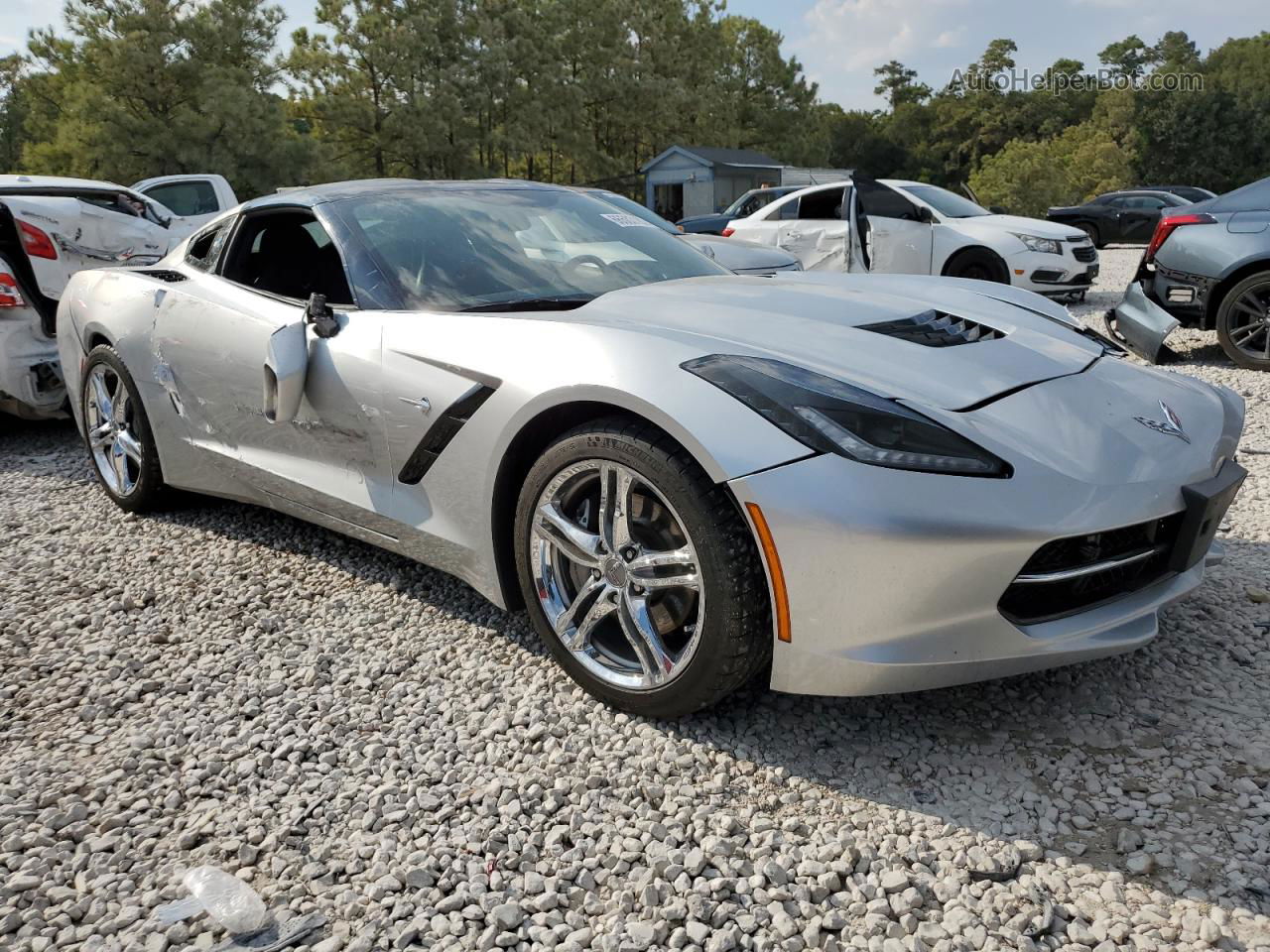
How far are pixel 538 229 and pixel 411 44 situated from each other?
31.8m

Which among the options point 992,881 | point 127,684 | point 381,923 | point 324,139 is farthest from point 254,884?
point 324,139

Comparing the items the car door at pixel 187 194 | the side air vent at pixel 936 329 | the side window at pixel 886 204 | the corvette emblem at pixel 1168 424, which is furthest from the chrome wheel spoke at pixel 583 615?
the car door at pixel 187 194

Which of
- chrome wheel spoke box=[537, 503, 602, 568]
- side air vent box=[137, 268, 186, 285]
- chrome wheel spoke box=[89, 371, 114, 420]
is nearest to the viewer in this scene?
chrome wheel spoke box=[537, 503, 602, 568]

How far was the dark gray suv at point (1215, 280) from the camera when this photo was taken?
6469mm

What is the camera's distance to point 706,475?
2213mm

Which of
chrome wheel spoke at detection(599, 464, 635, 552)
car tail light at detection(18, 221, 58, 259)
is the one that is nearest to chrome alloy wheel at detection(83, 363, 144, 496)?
car tail light at detection(18, 221, 58, 259)

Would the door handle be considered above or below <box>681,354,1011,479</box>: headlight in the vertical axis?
below

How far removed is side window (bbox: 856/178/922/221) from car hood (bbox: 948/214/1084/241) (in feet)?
1.37

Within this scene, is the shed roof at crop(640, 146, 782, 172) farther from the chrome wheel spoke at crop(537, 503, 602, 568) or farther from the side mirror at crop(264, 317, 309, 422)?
the chrome wheel spoke at crop(537, 503, 602, 568)

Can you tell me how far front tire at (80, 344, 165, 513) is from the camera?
4105 mm

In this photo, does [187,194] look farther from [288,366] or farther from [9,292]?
[288,366]

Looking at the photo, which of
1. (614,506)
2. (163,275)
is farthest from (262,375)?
(614,506)

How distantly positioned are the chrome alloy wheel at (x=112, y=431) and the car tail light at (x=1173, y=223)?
21.2 feet

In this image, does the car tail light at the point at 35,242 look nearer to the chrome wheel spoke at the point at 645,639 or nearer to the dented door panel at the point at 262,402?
the dented door panel at the point at 262,402
